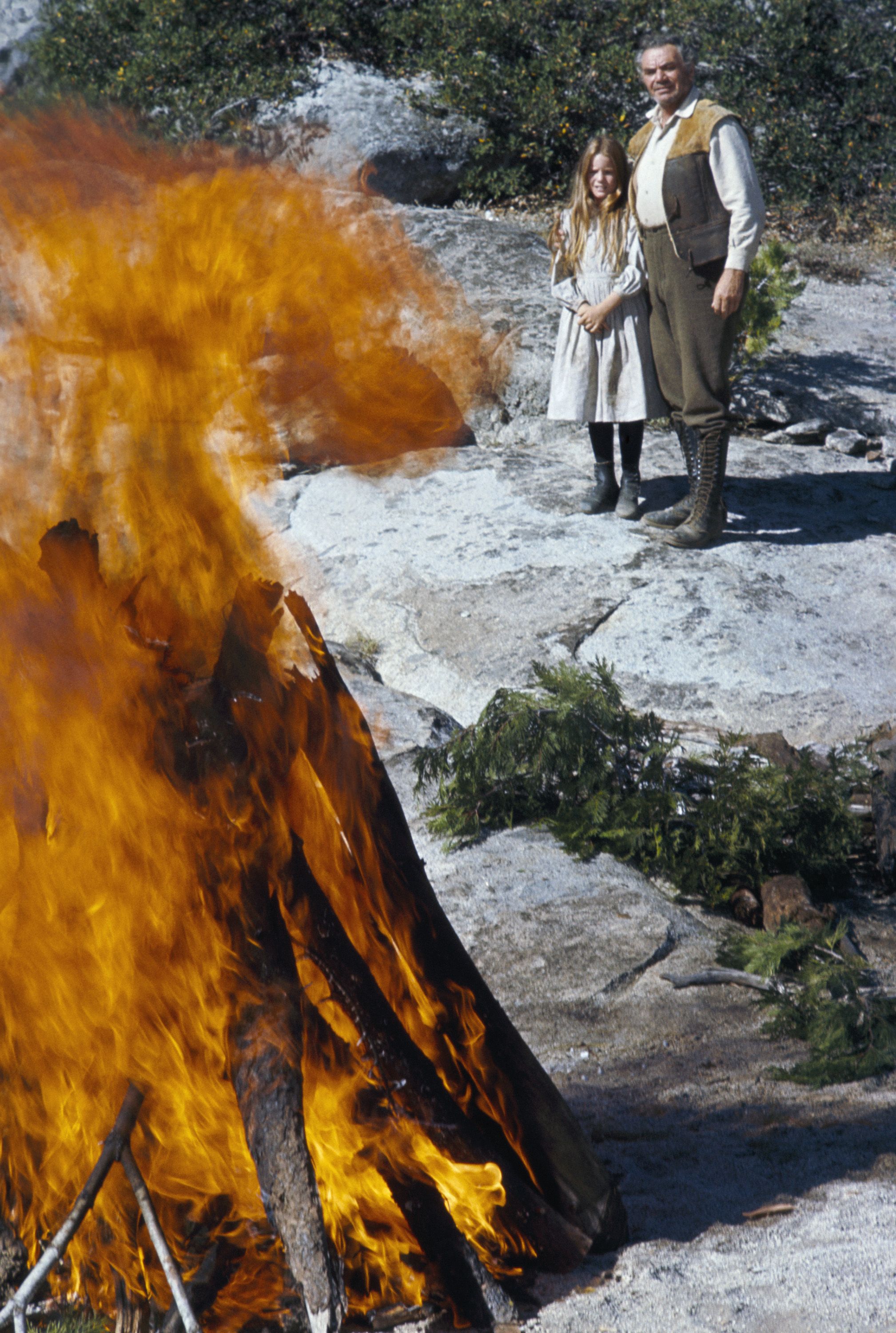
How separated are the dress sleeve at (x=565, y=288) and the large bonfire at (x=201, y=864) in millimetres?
3591

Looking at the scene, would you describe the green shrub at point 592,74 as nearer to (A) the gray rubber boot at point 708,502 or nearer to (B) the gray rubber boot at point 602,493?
(B) the gray rubber boot at point 602,493

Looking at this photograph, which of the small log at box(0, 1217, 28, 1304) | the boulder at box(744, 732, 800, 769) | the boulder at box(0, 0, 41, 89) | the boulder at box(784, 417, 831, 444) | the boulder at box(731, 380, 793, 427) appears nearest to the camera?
the small log at box(0, 1217, 28, 1304)

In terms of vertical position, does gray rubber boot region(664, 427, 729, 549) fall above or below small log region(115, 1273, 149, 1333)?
above

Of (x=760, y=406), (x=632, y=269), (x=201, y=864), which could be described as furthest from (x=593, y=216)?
(x=201, y=864)

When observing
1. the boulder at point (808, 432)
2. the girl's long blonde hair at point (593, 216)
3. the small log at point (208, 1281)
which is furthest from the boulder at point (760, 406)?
the small log at point (208, 1281)

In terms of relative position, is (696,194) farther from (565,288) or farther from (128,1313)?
(128,1313)

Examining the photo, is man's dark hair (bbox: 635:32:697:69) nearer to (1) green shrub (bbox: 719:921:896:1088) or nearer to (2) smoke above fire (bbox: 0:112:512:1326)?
(2) smoke above fire (bbox: 0:112:512:1326)

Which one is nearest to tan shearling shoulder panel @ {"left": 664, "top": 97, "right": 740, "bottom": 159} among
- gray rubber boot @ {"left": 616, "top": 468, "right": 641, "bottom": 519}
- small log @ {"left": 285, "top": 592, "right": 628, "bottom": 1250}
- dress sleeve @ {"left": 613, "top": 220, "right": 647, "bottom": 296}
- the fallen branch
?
dress sleeve @ {"left": 613, "top": 220, "right": 647, "bottom": 296}

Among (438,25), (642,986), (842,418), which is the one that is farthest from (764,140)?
(642,986)

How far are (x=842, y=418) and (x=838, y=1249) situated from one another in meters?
6.15

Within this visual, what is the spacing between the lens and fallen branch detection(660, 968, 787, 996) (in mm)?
2959

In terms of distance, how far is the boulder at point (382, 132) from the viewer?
9289 mm

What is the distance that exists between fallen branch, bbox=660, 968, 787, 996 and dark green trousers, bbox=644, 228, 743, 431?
296 cm

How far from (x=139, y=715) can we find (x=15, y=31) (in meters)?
11.9
